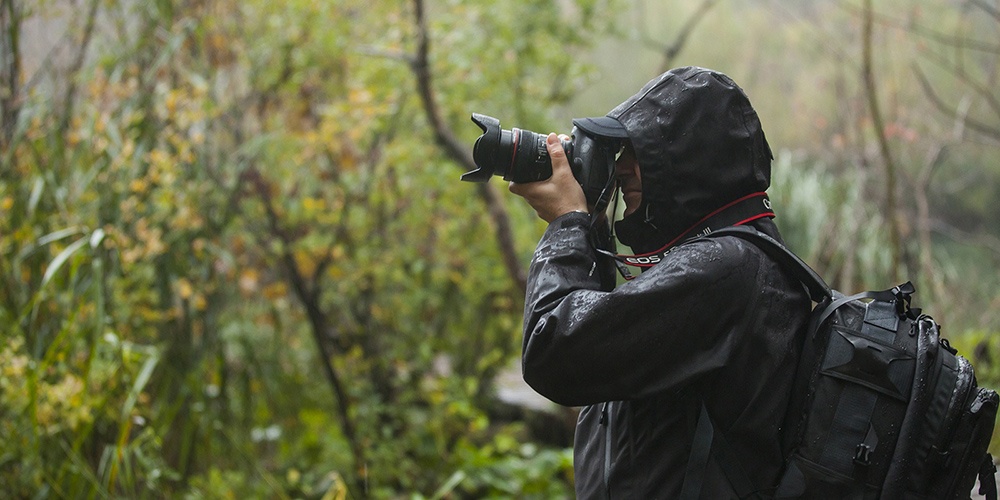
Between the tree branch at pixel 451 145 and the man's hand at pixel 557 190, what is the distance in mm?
2495

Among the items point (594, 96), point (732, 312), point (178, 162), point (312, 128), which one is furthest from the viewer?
point (594, 96)

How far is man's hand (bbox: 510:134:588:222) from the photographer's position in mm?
1702

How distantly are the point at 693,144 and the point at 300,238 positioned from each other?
3.96 m

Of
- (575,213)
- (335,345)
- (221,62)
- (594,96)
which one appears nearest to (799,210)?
(594,96)

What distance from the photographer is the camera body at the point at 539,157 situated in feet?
5.61

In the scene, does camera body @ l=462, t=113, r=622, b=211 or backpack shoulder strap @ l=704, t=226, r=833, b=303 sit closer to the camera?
backpack shoulder strap @ l=704, t=226, r=833, b=303

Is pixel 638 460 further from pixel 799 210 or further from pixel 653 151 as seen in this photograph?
pixel 799 210

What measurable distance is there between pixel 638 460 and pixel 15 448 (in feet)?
7.04

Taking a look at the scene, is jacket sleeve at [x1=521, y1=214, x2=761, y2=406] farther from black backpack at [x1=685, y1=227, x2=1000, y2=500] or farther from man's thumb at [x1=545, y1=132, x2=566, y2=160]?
man's thumb at [x1=545, y1=132, x2=566, y2=160]

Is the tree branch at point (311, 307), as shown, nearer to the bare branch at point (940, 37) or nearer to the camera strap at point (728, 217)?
the camera strap at point (728, 217)

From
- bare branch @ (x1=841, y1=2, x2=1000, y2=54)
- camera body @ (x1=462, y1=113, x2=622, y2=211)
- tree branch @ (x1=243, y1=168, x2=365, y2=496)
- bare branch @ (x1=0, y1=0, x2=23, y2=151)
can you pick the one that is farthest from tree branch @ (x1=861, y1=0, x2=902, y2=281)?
bare branch @ (x1=0, y1=0, x2=23, y2=151)

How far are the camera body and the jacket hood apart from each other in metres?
0.09

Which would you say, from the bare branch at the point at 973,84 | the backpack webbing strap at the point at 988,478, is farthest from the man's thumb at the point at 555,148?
the bare branch at the point at 973,84

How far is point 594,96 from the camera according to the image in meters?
8.69
